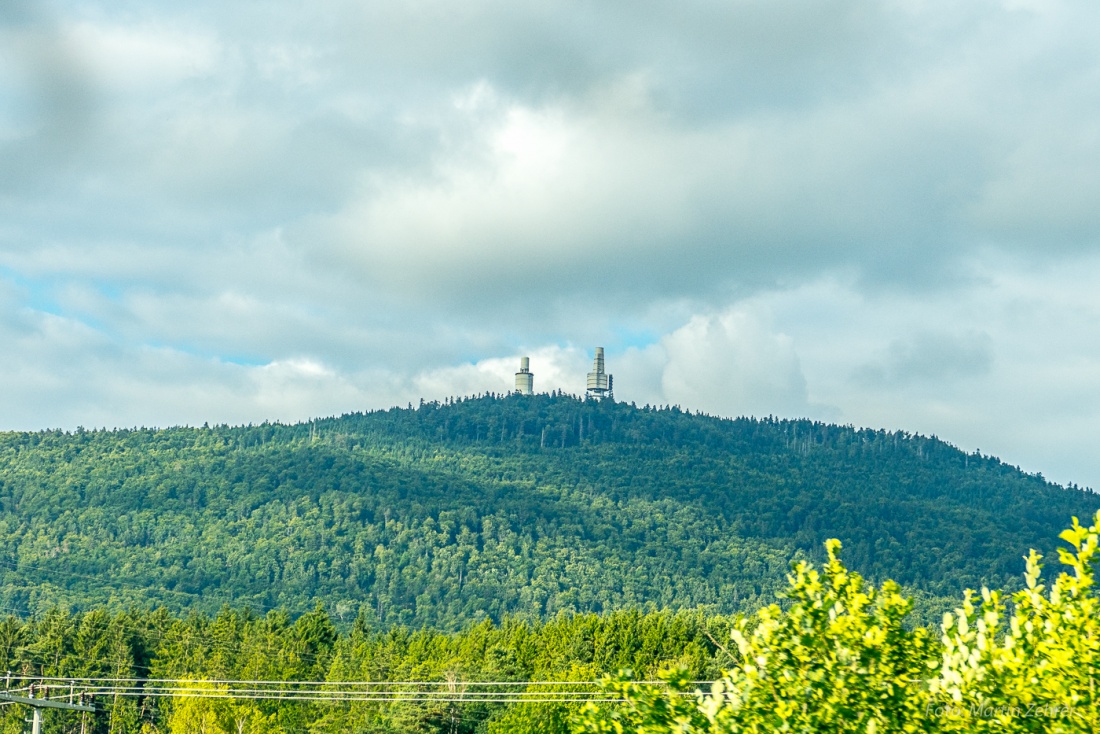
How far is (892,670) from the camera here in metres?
19.1

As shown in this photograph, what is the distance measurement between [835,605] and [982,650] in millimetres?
2120

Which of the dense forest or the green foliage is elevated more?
the green foliage

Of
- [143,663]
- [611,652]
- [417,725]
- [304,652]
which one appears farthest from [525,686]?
[143,663]

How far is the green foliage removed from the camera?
17781mm

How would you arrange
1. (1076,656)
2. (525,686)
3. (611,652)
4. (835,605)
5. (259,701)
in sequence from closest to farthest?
1. (1076,656)
2. (835,605)
3. (525,686)
4. (259,701)
5. (611,652)

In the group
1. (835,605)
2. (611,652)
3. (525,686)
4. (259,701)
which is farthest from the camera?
(611,652)

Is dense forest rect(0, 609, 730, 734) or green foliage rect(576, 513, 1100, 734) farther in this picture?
dense forest rect(0, 609, 730, 734)

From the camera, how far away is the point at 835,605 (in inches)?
757

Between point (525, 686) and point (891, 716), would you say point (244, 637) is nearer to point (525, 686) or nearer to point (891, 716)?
point (525, 686)

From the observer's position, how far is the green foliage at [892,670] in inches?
700

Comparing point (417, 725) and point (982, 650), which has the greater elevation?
point (982, 650)

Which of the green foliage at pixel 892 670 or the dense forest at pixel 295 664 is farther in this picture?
the dense forest at pixel 295 664

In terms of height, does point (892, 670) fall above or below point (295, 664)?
above

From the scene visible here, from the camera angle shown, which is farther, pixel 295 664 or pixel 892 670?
pixel 295 664
